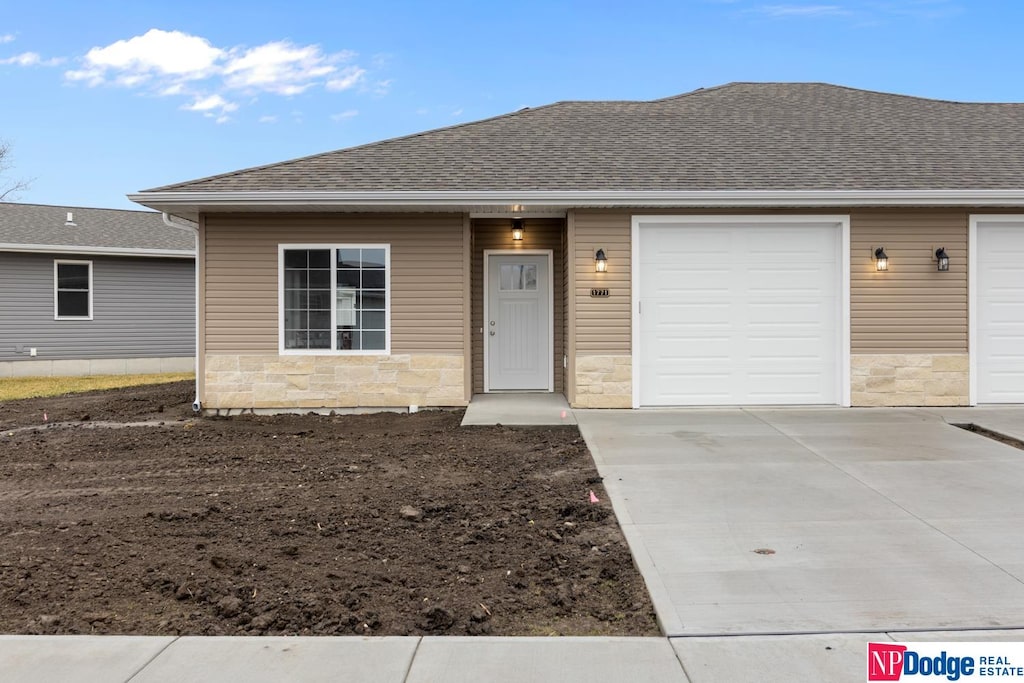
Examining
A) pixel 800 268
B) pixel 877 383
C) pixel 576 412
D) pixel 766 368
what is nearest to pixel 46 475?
pixel 576 412

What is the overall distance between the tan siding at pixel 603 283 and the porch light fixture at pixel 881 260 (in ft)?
10.6

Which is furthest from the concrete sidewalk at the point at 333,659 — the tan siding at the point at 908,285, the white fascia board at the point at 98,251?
the white fascia board at the point at 98,251

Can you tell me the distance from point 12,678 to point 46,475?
4155 mm

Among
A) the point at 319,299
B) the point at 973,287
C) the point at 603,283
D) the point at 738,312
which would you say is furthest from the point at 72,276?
the point at 973,287

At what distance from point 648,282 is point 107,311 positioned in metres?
13.2

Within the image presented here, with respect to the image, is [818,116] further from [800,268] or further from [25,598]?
[25,598]

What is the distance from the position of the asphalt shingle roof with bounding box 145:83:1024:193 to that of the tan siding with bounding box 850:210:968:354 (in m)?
0.51

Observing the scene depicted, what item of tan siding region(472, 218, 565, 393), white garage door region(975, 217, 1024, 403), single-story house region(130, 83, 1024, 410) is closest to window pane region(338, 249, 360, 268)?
single-story house region(130, 83, 1024, 410)

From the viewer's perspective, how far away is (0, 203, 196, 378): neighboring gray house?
15.3m

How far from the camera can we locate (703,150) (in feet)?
33.3

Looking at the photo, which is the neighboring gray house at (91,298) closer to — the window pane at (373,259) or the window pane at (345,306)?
the window pane at (345,306)

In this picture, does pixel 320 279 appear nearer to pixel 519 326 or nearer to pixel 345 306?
pixel 345 306

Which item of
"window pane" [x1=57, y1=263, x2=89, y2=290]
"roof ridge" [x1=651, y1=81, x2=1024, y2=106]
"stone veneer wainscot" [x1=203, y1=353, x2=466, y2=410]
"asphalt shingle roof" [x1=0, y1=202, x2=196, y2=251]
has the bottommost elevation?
"stone veneer wainscot" [x1=203, y1=353, x2=466, y2=410]

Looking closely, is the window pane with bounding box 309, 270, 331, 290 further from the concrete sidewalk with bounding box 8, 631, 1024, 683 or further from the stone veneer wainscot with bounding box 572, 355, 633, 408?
the concrete sidewalk with bounding box 8, 631, 1024, 683
